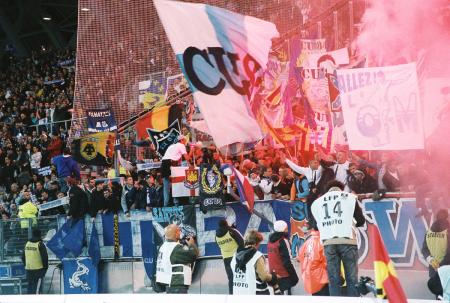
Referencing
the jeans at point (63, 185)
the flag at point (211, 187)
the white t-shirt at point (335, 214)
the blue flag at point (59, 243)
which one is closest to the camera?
the white t-shirt at point (335, 214)

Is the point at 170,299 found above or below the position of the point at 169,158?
below

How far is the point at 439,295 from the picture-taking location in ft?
35.4

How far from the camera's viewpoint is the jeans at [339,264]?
10.4 meters

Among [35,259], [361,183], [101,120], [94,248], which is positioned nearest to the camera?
[361,183]

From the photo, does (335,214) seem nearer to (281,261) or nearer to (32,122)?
(281,261)

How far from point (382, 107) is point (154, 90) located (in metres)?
5.92

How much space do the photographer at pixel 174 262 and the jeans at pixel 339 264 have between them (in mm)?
1606

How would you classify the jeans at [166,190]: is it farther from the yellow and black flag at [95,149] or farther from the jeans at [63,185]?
the jeans at [63,185]

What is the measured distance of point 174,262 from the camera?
421 inches

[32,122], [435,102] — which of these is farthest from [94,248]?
[32,122]

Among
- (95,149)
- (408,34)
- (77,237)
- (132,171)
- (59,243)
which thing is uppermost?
(408,34)

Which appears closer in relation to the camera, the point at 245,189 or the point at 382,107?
the point at 382,107

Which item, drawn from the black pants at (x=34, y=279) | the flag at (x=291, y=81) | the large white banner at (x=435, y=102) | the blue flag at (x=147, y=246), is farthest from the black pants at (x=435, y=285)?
the black pants at (x=34, y=279)

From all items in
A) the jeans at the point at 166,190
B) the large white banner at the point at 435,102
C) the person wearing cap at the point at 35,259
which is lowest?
the person wearing cap at the point at 35,259
